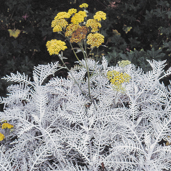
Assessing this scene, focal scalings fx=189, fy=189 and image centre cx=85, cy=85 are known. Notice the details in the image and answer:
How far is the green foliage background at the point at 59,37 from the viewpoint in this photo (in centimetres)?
191

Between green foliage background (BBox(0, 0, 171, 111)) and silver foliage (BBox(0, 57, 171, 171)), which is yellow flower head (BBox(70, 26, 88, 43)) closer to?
silver foliage (BBox(0, 57, 171, 171))

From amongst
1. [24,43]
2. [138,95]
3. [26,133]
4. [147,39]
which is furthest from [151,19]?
[26,133]

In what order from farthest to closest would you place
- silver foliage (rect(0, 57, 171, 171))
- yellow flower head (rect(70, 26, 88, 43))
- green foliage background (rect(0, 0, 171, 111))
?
green foliage background (rect(0, 0, 171, 111))
yellow flower head (rect(70, 26, 88, 43))
silver foliage (rect(0, 57, 171, 171))

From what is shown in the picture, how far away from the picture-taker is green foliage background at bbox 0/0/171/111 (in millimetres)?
1914

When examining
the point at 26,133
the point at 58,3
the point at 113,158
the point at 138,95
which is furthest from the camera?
the point at 58,3

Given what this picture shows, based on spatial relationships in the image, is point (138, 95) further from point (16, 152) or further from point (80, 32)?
point (16, 152)

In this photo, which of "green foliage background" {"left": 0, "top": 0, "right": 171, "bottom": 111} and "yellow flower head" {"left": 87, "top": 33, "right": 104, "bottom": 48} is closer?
"yellow flower head" {"left": 87, "top": 33, "right": 104, "bottom": 48}

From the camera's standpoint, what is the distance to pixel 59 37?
82.4 inches

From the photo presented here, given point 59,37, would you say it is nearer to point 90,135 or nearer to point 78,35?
point 78,35

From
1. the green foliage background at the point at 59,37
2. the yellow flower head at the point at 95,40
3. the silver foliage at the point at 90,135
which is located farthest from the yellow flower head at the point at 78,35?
the green foliage background at the point at 59,37

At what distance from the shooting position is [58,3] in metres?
2.07

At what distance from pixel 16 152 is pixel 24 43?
1.51m

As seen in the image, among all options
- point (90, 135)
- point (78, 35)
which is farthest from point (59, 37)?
point (90, 135)

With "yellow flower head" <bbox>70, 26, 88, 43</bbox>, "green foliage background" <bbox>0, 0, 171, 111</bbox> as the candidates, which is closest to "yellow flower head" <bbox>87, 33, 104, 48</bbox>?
"yellow flower head" <bbox>70, 26, 88, 43</bbox>
